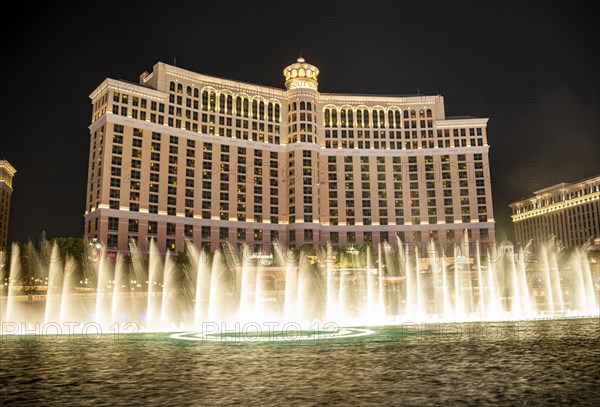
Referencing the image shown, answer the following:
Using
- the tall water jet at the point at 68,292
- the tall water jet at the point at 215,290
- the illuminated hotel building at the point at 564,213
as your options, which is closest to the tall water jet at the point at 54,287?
the tall water jet at the point at 68,292

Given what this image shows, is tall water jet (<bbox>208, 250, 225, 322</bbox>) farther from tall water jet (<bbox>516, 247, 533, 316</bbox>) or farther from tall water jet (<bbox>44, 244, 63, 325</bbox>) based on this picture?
tall water jet (<bbox>516, 247, 533, 316</bbox>)

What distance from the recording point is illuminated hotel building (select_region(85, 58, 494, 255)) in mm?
110375

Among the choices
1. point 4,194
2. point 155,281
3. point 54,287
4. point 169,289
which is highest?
point 4,194

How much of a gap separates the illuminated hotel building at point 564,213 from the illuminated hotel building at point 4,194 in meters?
164

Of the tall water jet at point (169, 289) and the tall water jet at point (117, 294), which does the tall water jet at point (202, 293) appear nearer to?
the tall water jet at point (169, 289)

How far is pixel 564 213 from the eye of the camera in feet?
543

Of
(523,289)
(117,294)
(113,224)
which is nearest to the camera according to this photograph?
(117,294)

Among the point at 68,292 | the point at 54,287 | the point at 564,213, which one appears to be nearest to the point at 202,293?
the point at 68,292

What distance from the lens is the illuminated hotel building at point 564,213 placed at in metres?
150

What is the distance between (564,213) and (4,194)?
6643 inches

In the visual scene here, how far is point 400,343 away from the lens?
25625 mm

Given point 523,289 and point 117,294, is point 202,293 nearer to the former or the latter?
point 117,294

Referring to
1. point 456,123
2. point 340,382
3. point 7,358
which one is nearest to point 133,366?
point 7,358

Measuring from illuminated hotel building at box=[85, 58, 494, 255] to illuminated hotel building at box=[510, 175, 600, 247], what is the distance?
3931 centimetres
